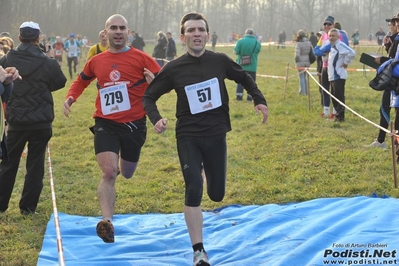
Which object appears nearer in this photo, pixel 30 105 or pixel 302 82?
pixel 30 105

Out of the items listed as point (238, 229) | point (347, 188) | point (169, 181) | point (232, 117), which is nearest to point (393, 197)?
point (347, 188)

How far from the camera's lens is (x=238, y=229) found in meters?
6.19

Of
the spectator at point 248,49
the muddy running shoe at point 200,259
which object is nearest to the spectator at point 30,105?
the muddy running shoe at point 200,259

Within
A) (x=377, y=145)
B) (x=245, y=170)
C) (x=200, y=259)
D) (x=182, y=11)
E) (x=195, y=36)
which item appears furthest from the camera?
(x=182, y=11)

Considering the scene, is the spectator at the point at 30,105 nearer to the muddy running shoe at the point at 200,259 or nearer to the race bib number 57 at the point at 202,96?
the race bib number 57 at the point at 202,96

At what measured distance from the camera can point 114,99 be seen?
601 cm

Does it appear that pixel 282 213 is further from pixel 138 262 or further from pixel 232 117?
pixel 232 117

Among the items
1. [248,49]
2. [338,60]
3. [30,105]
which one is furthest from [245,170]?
[248,49]

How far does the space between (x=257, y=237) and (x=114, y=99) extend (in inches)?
80.6

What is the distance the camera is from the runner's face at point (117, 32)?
6055 mm

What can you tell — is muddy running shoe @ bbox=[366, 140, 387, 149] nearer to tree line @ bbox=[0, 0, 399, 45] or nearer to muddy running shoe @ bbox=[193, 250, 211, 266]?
muddy running shoe @ bbox=[193, 250, 211, 266]

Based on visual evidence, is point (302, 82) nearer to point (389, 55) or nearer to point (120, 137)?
point (389, 55)

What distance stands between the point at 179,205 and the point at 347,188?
2.28 meters

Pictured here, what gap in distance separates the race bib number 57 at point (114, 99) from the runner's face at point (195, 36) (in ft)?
3.43
